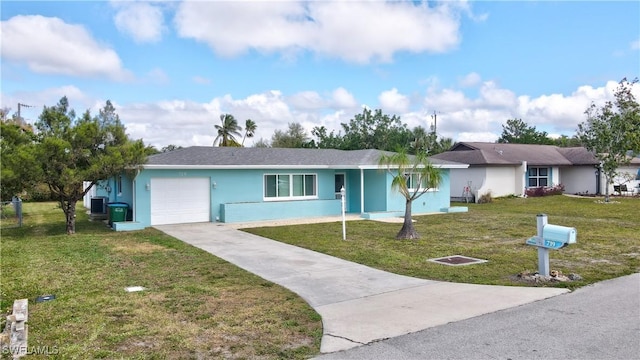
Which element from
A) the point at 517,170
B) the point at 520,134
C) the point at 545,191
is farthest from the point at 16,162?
the point at 520,134

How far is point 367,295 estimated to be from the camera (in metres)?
7.19

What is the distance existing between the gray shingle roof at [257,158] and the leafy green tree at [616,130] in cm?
1181

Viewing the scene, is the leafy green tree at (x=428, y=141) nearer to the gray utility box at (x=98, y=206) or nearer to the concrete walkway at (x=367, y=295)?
→ the gray utility box at (x=98, y=206)

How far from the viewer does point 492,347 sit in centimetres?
493

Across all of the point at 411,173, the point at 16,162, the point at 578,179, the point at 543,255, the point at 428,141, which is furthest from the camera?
the point at 428,141

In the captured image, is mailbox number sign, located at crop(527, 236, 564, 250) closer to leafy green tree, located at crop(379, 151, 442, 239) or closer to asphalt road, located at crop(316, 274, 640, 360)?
asphalt road, located at crop(316, 274, 640, 360)

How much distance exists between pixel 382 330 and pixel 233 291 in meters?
2.84

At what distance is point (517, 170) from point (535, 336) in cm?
2866

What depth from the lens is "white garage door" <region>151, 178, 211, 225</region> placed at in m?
17.0

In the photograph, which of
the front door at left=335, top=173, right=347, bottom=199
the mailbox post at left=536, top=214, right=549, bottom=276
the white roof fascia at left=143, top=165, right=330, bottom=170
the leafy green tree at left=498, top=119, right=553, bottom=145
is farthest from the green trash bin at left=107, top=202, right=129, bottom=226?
the leafy green tree at left=498, top=119, right=553, bottom=145

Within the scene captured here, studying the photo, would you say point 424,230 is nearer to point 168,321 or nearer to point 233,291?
point 233,291

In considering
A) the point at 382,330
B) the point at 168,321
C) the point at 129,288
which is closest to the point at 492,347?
the point at 382,330

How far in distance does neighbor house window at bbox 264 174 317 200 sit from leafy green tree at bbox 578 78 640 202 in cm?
1835

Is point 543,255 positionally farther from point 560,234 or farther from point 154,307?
Result: point 154,307
